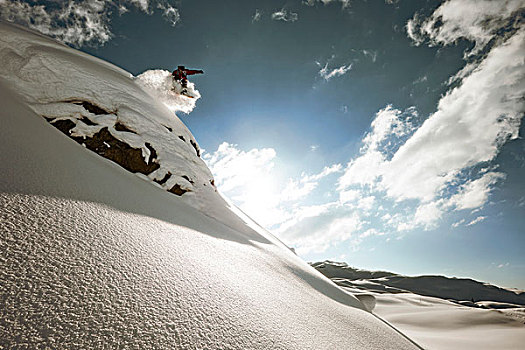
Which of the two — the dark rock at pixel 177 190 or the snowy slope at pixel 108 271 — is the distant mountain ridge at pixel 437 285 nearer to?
the dark rock at pixel 177 190

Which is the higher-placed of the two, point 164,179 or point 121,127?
point 121,127

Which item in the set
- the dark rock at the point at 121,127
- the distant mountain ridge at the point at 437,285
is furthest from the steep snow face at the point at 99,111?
the distant mountain ridge at the point at 437,285

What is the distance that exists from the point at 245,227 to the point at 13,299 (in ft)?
8.61

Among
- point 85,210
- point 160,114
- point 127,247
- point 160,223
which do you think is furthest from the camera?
point 160,114

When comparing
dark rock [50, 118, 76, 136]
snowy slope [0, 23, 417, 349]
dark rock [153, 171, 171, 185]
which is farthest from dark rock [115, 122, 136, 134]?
dark rock [153, 171, 171, 185]

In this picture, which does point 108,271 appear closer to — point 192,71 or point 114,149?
point 114,149

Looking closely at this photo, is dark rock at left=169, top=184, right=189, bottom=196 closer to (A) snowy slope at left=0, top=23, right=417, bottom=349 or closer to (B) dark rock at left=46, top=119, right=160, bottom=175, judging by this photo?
(B) dark rock at left=46, top=119, right=160, bottom=175

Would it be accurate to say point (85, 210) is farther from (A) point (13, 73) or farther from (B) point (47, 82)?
(A) point (13, 73)

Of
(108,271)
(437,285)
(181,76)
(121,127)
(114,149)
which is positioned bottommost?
(108,271)

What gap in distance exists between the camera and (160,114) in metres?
3.66

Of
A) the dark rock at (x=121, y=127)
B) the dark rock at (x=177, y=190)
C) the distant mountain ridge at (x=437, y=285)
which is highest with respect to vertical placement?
the distant mountain ridge at (x=437, y=285)

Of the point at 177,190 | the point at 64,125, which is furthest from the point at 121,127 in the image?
the point at 177,190

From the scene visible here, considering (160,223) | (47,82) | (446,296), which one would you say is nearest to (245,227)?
(160,223)

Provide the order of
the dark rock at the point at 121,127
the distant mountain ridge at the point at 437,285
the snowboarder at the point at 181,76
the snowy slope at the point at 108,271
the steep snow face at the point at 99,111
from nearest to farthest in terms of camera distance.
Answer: the snowy slope at the point at 108,271 < the steep snow face at the point at 99,111 < the dark rock at the point at 121,127 < the snowboarder at the point at 181,76 < the distant mountain ridge at the point at 437,285
